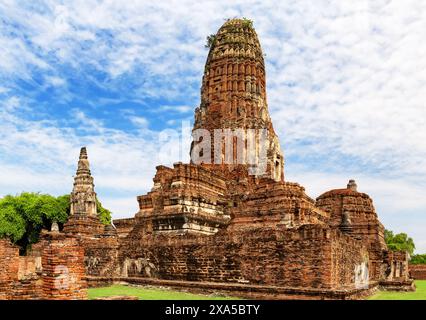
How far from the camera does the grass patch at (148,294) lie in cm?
1448

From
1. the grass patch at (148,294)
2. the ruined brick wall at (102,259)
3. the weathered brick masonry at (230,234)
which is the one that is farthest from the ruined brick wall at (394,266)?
the ruined brick wall at (102,259)

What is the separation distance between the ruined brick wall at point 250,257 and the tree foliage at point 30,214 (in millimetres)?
29704

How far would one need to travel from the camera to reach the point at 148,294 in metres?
15.4

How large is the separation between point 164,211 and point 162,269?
18.4ft

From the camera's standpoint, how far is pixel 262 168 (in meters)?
33.2

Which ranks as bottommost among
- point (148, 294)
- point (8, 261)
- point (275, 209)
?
point (148, 294)

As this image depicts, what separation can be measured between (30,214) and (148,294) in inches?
1404

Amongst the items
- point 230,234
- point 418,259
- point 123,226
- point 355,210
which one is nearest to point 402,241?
point 418,259

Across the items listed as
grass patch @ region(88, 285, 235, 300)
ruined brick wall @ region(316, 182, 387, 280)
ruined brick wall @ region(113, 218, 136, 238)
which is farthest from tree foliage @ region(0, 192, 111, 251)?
grass patch @ region(88, 285, 235, 300)

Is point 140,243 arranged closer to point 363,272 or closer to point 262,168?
point 363,272

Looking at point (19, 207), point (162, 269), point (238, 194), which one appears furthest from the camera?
point (19, 207)

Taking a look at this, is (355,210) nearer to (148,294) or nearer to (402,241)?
(148,294)
